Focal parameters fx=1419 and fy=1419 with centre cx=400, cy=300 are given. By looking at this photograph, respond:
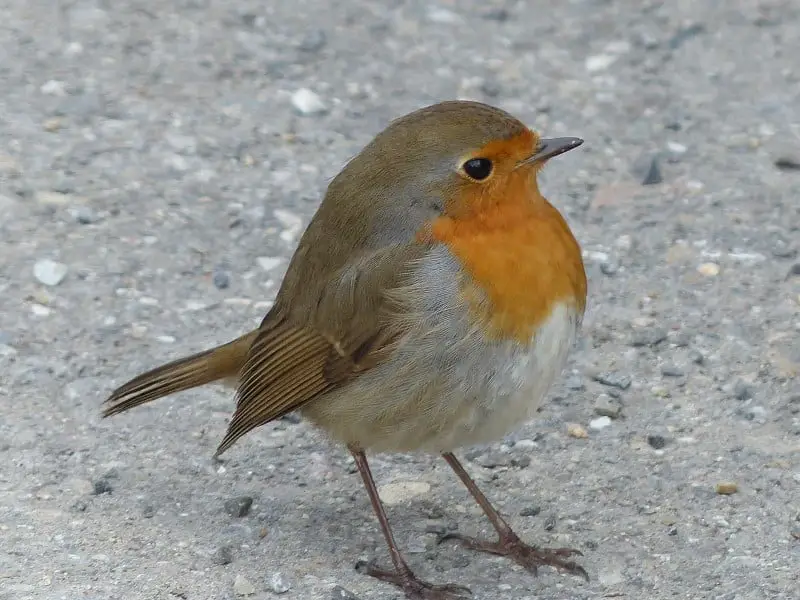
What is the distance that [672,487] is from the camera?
3828mm

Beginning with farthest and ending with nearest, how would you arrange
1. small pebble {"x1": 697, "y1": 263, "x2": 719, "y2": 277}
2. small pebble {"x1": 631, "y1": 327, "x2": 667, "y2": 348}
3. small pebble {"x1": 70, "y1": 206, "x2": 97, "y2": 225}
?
small pebble {"x1": 70, "y1": 206, "x2": 97, "y2": 225}, small pebble {"x1": 697, "y1": 263, "x2": 719, "y2": 277}, small pebble {"x1": 631, "y1": 327, "x2": 667, "y2": 348}

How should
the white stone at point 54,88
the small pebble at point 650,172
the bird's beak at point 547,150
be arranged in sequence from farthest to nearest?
the white stone at point 54,88, the small pebble at point 650,172, the bird's beak at point 547,150

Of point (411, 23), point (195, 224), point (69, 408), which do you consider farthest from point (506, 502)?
point (411, 23)

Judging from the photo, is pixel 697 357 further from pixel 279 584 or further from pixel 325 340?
pixel 279 584

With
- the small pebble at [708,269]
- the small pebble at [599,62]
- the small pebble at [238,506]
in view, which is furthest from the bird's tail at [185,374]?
the small pebble at [599,62]

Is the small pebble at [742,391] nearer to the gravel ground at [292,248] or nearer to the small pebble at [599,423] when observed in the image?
the gravel ground at [292,248]

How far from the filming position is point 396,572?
3547mm

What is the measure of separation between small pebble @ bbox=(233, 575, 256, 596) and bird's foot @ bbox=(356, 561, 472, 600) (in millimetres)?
313

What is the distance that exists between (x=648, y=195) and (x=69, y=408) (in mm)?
2321

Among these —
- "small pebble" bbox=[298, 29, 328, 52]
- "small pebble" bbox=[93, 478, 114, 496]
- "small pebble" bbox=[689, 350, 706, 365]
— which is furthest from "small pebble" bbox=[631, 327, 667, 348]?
"small pebble" bbox=[298, 29, 328, 52]

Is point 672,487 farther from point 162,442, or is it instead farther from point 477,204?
point 162,442

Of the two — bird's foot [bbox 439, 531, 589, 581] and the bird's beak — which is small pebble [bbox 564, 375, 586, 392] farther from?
the bird's beak

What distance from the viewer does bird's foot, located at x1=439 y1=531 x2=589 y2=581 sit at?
3551mm

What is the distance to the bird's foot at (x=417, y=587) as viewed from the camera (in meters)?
3.48
